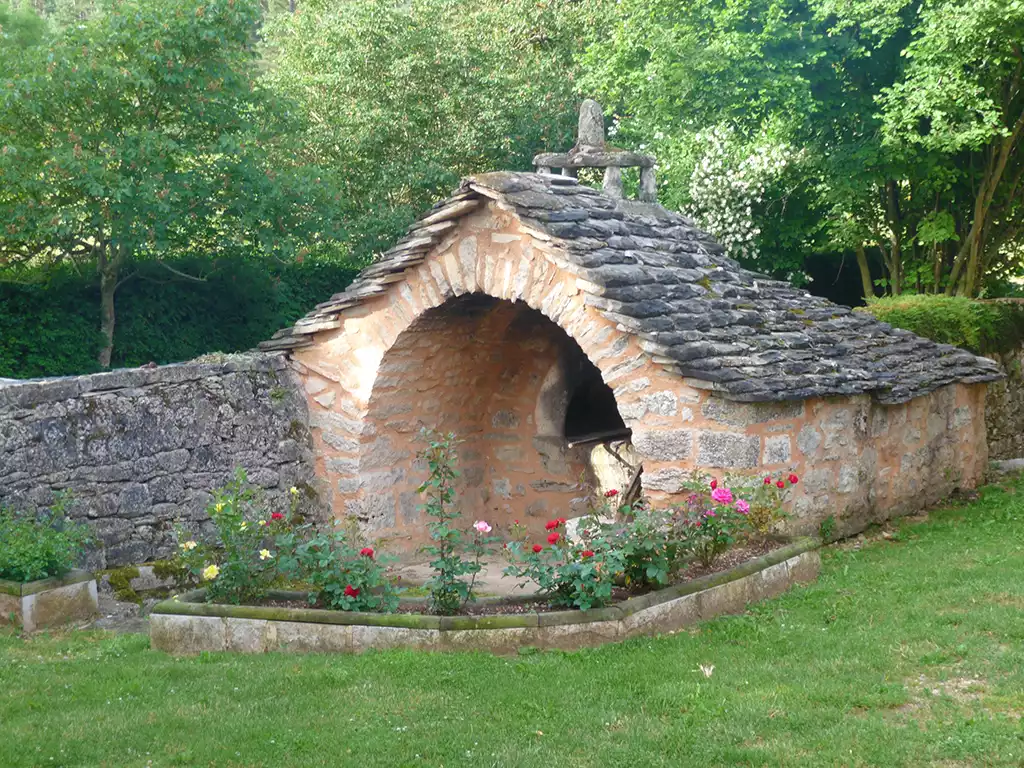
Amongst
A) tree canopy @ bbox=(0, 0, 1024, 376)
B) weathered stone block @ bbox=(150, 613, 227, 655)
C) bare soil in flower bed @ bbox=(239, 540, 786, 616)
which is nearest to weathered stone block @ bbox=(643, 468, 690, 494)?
bare soil in flower bed @ bbox=(239, 540, 786, 616)

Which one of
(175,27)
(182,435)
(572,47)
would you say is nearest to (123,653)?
(182,435)

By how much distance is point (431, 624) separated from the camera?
18.7 ft

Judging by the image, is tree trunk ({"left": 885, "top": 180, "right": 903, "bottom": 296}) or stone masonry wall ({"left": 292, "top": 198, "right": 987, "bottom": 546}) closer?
stone masonry wall ({"left": 292, "top": 198, "right": 987, "bottom": 546})

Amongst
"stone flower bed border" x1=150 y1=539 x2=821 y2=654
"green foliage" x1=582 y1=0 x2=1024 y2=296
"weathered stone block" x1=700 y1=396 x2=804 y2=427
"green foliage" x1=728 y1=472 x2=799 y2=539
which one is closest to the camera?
"stone flower bed border" x1=150 y1=539 x2=821 y2=654

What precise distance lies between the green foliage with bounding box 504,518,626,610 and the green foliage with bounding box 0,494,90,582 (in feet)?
10.2

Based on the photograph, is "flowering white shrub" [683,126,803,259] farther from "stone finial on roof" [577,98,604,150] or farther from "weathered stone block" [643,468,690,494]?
"weathered stone block" [643,468,690,494]

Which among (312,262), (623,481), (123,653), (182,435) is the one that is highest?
(312,262)

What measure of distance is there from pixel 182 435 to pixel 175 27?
5806mm

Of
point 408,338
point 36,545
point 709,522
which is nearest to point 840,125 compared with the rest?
point 408,338

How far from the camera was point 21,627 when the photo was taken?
6.68 metres

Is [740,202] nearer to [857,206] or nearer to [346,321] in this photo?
[857,206]

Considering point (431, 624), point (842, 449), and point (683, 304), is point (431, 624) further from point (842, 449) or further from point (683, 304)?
point (842, 449)

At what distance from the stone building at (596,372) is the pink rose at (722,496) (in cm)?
69

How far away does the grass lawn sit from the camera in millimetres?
4289
